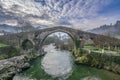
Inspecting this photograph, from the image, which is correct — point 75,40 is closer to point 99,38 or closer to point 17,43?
point 99,38

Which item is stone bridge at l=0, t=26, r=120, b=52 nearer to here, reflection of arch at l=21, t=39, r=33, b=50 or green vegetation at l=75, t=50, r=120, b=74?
reflection of arch at l=21, t=39, r=33, b=50

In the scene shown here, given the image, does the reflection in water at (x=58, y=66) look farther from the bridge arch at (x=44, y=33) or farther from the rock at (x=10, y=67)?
the bridge arch at (x=44, y=33)

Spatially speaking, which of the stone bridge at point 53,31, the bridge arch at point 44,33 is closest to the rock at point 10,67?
the stone bridge at point 53,31

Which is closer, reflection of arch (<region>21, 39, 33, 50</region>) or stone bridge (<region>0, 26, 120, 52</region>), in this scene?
stone bridge (<region>0, 26, 120, 52</region>)

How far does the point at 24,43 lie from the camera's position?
98.6 m

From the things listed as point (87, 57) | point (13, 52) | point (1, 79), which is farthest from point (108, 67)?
point (13, 52)

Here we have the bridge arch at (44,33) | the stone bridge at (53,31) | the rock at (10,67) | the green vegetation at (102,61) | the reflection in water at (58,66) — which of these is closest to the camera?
the rock at (10,67)

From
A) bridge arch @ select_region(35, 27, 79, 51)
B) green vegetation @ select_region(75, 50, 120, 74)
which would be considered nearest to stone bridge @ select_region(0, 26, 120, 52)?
bridge arch @ select_region(35, 27, 79, 51)

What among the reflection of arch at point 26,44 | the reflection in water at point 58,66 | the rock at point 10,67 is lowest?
the reflection in water at point 58,66

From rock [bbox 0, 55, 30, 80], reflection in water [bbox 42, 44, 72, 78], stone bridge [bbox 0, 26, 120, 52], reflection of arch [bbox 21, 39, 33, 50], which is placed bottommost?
reflection in water [bbox 42, 44, 72, 78]

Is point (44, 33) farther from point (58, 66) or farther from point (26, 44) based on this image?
point (58, 66)

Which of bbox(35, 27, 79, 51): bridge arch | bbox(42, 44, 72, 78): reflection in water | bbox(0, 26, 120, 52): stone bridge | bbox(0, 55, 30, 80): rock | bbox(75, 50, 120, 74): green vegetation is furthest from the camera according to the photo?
bbox(35, 27, 79, 51): bridge arch

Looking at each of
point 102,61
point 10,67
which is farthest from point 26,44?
point 102,61

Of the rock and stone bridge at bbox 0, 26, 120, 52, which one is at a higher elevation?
stone bridge at bbox 0, 26, 120, 52
